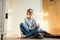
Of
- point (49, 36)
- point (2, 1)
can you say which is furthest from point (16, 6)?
point (49, 36)

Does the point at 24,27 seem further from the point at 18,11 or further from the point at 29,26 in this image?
the point at 18,11

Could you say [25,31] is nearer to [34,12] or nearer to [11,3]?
[34,12]

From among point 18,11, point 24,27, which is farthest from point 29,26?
point 18,11

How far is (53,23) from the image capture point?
2373mm

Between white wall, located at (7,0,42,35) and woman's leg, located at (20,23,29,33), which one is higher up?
white wall, located at (7,0,42,35)

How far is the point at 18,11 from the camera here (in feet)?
8.07

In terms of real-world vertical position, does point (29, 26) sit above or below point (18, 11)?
→ below

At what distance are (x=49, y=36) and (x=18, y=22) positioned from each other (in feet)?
1.98

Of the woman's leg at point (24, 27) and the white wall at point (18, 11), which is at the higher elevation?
the white wall at point (18, 11)

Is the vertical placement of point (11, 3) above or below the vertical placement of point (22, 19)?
above

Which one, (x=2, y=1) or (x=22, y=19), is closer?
(x=2, y=1)

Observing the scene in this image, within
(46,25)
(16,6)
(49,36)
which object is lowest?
(49,36)

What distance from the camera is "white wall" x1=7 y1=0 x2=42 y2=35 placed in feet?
7.84

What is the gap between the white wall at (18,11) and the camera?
7.84 feet
